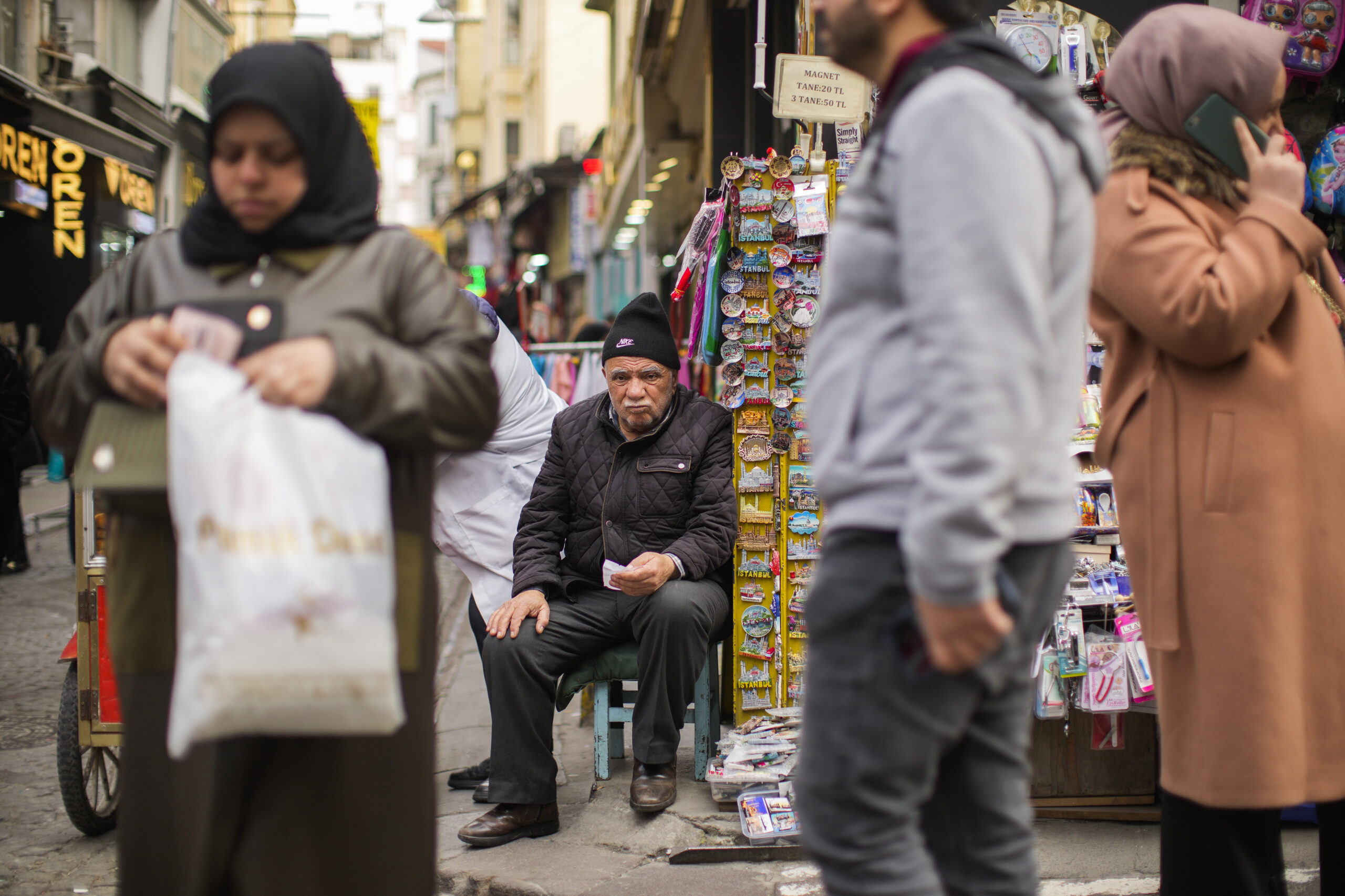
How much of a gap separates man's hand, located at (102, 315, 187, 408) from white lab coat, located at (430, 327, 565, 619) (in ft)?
7.61

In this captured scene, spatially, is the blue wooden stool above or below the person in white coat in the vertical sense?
below

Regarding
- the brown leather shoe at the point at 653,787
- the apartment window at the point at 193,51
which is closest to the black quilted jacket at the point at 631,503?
the brown leather shoe at the point at 653,787

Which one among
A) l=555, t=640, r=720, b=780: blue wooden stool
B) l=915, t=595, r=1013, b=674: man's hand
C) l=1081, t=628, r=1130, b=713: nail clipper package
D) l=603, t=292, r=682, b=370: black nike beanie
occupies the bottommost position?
l=555, t=640, r=720, b=780: blue wooden stool

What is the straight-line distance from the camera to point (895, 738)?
1443 mm

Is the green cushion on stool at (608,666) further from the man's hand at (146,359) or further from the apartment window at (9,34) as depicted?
the apartment window at (9,34)

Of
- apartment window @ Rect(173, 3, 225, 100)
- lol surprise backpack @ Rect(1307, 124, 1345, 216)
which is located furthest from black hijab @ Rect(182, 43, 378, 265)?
apartment window @ Rect(173, 3, 225, 100)

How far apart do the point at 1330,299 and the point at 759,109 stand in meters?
6.05

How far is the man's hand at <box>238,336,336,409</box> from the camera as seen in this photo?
1611 mm

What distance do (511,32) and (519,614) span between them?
126ft

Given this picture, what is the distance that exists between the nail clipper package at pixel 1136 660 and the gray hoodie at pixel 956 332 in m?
1.91

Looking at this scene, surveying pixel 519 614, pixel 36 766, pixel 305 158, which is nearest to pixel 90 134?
pixel 36 766

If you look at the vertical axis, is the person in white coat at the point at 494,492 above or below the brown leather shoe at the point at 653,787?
above

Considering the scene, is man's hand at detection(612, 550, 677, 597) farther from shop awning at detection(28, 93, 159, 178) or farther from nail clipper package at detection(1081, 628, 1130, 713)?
shop awning at detection(28, 93, 159, 178)

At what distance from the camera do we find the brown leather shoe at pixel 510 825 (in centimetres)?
341
